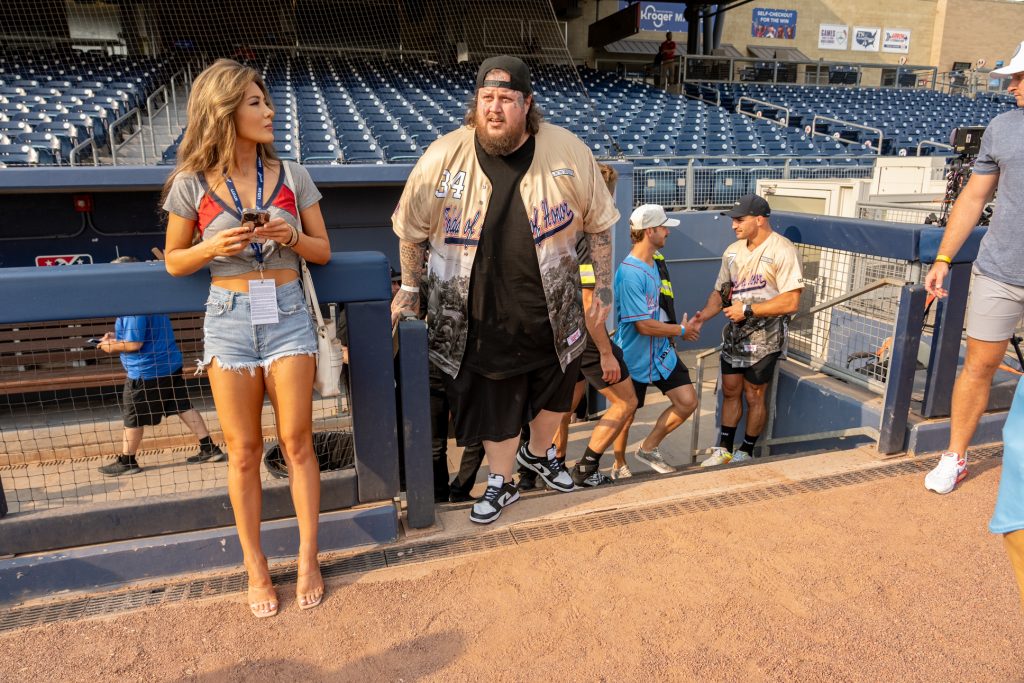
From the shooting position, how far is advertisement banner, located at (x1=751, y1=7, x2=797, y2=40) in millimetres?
25016

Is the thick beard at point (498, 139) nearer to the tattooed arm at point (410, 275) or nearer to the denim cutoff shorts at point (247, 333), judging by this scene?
the tattooed arm at point (410, 275)

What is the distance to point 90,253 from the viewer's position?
6.56 m

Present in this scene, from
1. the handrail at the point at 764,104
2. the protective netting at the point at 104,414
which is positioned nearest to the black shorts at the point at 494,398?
the protective netting at the point at 104,414

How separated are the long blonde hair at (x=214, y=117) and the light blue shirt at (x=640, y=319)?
267 cm

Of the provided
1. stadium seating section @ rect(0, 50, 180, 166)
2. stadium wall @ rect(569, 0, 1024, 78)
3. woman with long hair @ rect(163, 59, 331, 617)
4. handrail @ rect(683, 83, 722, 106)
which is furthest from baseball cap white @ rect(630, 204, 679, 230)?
stadium wall @ rect(569, 0, 1024, 78)

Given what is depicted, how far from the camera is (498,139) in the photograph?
8.14 ft

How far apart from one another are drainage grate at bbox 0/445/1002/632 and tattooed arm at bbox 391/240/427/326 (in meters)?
0.90

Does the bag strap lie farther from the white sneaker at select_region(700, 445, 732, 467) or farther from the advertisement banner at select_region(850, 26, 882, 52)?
the advertisement banner at select_region(850, 26, 882, 52)

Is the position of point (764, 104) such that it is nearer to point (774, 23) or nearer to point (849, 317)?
point (774, 23)

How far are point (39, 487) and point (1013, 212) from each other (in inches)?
208

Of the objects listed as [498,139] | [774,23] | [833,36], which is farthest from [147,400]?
[833,36]

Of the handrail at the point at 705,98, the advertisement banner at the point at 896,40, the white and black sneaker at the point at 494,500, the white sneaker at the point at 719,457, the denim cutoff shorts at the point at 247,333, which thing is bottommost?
the white sneaker at the point at 719,457

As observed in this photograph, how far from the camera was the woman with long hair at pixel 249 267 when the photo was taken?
2.11 metres

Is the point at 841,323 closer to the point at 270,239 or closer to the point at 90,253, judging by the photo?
the point at 270,239
